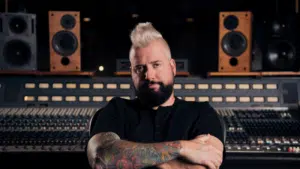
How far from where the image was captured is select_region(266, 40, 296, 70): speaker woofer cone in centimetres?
236

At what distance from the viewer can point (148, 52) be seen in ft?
4.77

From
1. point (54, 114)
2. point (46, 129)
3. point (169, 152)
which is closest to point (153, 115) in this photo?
point (169, 152)

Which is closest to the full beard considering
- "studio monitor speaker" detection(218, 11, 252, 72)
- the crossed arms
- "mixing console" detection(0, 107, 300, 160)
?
the crossed arms

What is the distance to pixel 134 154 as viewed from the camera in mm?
1248

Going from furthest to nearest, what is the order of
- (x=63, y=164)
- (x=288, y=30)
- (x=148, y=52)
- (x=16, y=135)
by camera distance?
(x=288, y=30), (x=63, y=164), (x=16, y=135), (x=148, y=52)

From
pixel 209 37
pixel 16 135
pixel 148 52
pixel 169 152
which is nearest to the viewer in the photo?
pixel 169 152

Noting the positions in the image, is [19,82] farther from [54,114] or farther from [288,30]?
[288,30]

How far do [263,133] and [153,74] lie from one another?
2.68 feet

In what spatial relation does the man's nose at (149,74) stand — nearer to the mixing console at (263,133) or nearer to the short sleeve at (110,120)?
the short sleeve at (110,120)

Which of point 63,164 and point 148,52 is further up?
point 148,52

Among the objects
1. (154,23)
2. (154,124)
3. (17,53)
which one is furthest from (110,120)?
(154,23)

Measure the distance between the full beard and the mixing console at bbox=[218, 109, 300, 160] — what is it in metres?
0.52

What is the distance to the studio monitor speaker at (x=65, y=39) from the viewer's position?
240 centimetres

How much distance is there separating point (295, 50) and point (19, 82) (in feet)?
5.99
